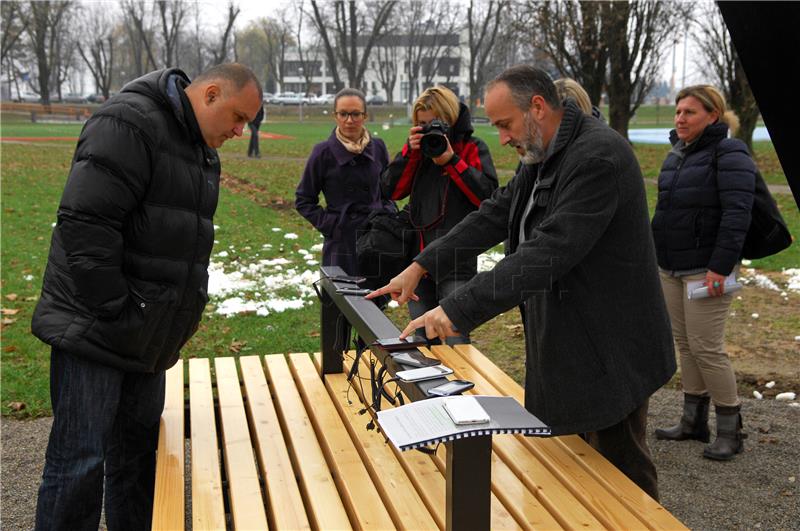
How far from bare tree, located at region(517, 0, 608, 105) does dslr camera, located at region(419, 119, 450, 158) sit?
16.9 meters

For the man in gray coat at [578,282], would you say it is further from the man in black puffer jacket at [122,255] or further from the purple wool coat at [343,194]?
the purple wool coat at [343,194]

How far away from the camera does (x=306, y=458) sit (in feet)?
9.87

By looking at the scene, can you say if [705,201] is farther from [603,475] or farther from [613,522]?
[613,522]

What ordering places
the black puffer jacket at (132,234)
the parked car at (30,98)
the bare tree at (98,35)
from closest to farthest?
the black puffer jacket at (132,234), the bare tree at (98,35), the parked car at (30,98)

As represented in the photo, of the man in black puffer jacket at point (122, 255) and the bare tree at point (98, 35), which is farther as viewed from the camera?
the bare tree at point (98, 35)

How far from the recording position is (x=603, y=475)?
2.73m

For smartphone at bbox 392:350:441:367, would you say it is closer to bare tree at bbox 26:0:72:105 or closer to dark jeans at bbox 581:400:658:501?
dark jeans at bbox 581:400:658:501

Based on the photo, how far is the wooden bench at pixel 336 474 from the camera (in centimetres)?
250

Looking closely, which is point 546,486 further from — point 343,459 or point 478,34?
point 478,34

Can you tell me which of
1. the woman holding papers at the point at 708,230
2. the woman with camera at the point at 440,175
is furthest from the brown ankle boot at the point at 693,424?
the woman with camera at the point at 440,175

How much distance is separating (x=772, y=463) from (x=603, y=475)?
6.52ft

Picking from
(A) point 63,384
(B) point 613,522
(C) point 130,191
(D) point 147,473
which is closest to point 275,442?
(D) point 147,473

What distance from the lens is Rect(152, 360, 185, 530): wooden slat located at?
254 cm

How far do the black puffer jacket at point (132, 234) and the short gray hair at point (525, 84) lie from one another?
1148mm
